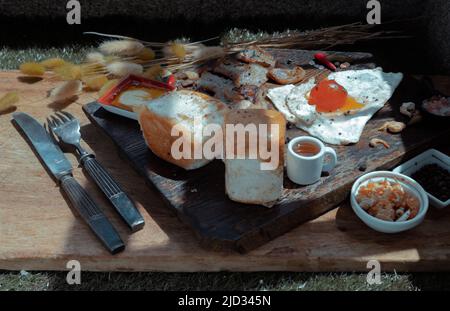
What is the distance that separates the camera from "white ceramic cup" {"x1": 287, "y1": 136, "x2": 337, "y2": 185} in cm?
199

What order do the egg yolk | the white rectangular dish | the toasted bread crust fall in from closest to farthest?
1. the white rectangular dish
2. the egg yolk
3. the toasted bread crust

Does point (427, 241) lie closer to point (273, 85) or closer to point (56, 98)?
point (273, 85)

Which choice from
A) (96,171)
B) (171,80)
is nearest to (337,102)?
(171,80)

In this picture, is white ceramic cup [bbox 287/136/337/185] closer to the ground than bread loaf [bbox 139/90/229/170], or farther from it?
closer to the ground

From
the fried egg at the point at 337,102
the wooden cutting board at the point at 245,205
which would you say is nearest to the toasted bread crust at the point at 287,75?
the fried egg at the point at 337,102

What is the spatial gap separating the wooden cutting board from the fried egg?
4 centimetres

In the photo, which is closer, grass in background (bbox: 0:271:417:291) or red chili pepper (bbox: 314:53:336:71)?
grass in background (bbox: 0:271:417:291)

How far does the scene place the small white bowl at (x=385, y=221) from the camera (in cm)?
195

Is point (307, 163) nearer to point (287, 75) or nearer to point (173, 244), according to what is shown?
point (173, 244)

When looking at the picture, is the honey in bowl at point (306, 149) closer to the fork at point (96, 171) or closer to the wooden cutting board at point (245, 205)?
the wooden cutting board at point (245, 205)

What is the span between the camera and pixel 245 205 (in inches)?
78.0

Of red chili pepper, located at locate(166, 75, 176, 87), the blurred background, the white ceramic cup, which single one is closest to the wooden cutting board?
the white ceramic cup

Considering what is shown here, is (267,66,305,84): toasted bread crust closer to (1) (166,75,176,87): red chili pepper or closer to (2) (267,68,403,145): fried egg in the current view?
(2) (267,68,403,145): fried egg

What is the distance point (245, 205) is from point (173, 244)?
0.29 meters
